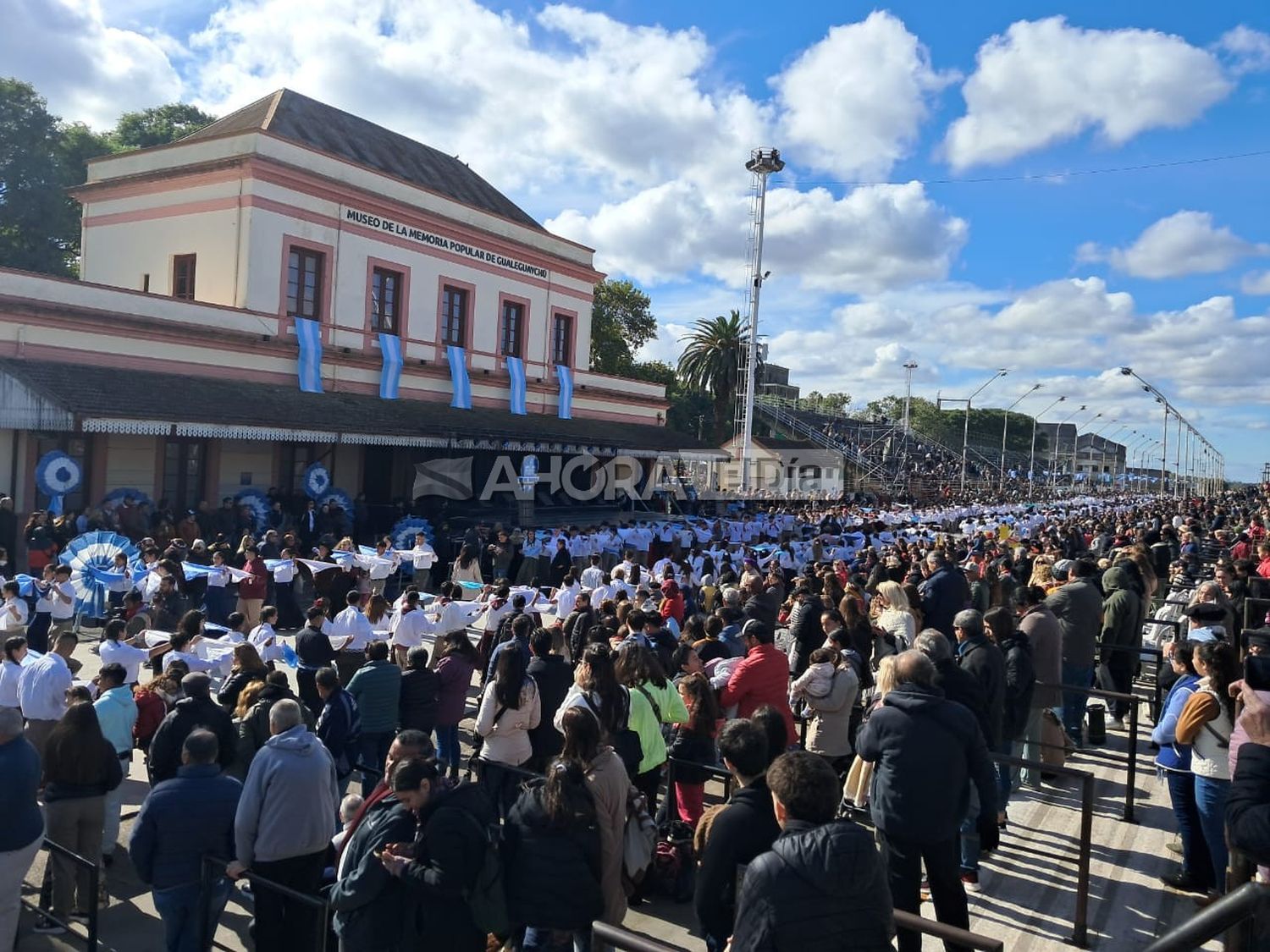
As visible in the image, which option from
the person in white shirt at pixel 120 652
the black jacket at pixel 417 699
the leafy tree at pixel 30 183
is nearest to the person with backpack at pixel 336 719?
the black jacket at pixel 417 699

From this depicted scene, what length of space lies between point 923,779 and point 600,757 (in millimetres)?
1648

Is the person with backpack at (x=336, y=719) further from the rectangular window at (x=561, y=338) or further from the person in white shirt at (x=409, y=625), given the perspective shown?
the rectangular window at (x=561, y=338)

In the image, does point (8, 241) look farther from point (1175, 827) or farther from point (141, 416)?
point (1175, 827)

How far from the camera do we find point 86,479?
20188mm

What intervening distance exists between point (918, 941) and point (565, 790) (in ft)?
6.99

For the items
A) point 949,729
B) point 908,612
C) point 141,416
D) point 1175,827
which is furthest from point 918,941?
point 141,416

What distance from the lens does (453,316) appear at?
103 feet

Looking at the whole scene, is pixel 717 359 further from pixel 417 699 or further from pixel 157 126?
pixel 417 699

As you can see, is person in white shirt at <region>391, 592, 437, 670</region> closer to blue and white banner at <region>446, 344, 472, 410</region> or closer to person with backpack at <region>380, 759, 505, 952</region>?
person with backpack at <region>380, 759, 505, 952</region>

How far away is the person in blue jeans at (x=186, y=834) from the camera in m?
5.13

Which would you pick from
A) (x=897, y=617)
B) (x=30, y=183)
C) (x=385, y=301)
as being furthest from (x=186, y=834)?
(x=30, y=183)

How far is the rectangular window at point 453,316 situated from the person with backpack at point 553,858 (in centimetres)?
2721

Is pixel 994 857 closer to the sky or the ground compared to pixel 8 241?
closer to the ground

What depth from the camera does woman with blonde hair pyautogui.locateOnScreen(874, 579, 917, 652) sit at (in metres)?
9.39
